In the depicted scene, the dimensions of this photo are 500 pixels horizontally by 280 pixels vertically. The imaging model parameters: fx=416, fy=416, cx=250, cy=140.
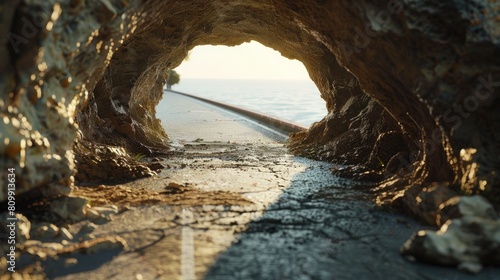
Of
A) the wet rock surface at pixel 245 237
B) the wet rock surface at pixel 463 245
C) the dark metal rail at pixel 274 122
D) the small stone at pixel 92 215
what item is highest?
the dark metal rail at pixel 274 122

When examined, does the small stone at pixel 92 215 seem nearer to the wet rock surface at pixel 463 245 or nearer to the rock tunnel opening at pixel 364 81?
the rock tunnel opening at pixel 364 81

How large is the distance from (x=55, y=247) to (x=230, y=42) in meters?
7.49

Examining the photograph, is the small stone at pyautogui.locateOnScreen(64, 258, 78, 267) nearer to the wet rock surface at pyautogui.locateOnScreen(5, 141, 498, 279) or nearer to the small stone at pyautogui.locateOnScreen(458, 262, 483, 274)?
the wet rock surface at pyautogui.locateOnScreen(5, 141, 498, 279)

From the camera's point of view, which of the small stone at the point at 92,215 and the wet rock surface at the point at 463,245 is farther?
the small stone at the point at 92,215

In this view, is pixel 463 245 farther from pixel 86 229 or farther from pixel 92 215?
pixel 92 215

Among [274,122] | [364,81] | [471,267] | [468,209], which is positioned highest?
[364,81]

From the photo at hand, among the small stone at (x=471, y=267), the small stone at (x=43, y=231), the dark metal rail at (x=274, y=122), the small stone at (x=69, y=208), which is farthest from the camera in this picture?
the dark metal rail at (x=274, y=122)

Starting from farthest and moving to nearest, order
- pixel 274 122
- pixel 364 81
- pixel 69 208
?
pixel 274 122 < pixel 364 81 < pixel 69 208

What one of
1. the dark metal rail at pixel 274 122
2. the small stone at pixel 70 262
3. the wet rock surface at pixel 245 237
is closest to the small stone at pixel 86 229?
the wet rock surface at pixel 245 237

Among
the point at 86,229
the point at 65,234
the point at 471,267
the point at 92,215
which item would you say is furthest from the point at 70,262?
the point at 471,267

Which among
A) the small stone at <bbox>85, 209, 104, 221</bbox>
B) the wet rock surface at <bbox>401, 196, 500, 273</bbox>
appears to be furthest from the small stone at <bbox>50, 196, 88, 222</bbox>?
the wet rock surface at <bbox>401, 196, 500, 273</bbox>

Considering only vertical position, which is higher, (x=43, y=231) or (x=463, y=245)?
(x=463, y=245)

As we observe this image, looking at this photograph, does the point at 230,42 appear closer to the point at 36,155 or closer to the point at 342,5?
the point at 342,5

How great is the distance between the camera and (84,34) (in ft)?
9.71
